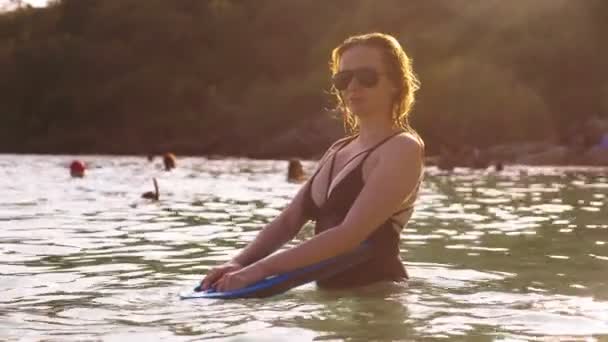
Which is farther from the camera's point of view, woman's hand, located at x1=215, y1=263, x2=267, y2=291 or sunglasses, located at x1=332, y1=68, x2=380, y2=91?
sunglasses, located at x1=332, y1=68, x2=380, y2=91

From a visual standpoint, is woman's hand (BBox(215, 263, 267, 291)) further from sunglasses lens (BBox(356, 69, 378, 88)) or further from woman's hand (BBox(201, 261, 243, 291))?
sunglasses lens (BBox(356, 69, 378, 88))

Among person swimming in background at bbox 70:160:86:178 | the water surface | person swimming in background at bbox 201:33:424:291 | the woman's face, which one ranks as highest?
person swimming in background at bbox 70:160:86:178

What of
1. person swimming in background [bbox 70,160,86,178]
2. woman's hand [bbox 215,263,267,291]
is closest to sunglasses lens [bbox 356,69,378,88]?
woman's hand [bbox 215,263,267,291]

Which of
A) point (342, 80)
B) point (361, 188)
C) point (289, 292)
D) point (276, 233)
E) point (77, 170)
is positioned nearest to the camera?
point (361, 188)

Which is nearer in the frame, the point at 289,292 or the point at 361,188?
the point at 361,188

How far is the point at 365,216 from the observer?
20.0 ft

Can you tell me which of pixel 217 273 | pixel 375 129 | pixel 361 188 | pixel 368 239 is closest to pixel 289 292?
pixel 217 273

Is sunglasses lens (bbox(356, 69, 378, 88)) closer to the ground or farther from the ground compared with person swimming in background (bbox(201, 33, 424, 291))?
farther from the ground

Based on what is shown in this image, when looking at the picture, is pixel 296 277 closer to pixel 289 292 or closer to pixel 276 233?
pixel 276 233

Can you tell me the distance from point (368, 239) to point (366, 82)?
3.50 feet

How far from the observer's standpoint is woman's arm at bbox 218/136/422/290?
610 cm

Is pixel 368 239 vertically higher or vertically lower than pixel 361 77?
lower

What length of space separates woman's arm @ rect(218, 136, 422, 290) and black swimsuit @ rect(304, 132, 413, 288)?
0.21 metres

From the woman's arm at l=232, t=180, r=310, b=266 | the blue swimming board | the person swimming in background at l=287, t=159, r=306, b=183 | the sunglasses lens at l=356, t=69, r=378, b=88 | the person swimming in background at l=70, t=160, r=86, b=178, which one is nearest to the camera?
the blue swimming board
